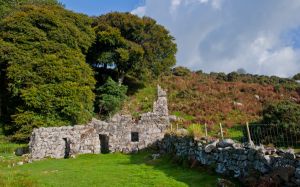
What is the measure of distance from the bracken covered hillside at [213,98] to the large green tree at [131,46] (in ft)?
12.2

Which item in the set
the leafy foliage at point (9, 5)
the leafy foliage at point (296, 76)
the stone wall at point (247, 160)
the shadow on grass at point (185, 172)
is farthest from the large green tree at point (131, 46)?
the leafy foliage at point (296, 76)

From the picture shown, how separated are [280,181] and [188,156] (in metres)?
7.48

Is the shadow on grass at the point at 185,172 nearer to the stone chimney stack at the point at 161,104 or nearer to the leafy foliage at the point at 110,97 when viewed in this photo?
the stone chimney stack at the point at 161,104

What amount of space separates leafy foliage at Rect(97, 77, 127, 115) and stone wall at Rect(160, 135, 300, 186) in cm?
2139

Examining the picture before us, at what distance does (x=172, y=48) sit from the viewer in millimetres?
49125

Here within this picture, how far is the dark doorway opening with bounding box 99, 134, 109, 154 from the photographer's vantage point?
2777 centimetres

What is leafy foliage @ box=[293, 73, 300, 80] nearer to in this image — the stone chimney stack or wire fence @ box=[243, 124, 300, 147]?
the stone chimney stack

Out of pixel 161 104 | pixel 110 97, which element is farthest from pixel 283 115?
pixel 110 97

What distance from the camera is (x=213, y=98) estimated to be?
45.5 m

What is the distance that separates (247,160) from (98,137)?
53.0 ft

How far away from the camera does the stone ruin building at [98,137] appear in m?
26.5

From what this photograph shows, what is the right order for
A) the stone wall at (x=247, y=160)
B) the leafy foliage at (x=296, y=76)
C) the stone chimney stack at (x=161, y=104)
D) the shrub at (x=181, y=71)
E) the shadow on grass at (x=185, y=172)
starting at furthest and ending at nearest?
the leafy foliage at (x=296, y=76) < the shrub at (x=181, y=71) < the stone chimney stack at (x=161, y=104) < the shadow on grass at (x=185, y=172) < the stone wall at (x=247, y=160)

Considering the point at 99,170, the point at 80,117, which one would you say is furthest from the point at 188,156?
the point at 80,117

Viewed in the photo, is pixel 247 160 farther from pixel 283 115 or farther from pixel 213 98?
pixel 213 98
